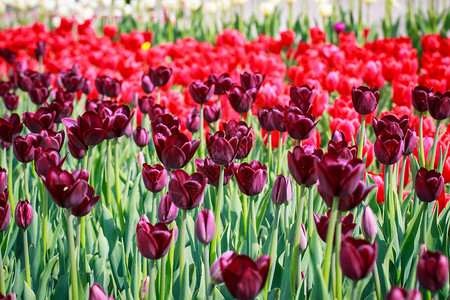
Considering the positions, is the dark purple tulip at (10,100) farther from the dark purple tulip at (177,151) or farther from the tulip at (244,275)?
the tulip at (244,275)

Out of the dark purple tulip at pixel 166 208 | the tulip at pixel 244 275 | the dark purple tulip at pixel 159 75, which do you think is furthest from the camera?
the dark purple tulip at pixel 159 75

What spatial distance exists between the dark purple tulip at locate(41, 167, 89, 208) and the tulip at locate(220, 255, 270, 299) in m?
0.33

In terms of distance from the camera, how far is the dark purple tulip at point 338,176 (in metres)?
0.91

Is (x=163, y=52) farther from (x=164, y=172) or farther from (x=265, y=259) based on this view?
(x=265, y=259)

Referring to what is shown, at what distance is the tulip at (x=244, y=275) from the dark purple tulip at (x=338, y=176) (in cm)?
16

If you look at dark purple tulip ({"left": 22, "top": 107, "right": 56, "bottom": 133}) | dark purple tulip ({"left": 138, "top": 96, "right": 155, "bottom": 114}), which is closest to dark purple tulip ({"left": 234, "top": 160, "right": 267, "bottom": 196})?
dark purple tulip ({"left": 22, "top": 107, "right": 56, "bottom": 133})

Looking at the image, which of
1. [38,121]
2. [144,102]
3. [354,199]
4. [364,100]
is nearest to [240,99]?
[364,100]

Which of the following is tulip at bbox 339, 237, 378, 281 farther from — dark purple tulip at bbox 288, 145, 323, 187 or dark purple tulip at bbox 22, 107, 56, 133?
dark purple tulip at bbox 22, 107, 56, 133

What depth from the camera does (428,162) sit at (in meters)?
2.06

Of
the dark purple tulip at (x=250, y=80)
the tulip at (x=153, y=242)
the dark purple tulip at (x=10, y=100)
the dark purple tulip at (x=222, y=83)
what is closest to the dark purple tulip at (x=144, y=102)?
the dark purple tulip at (x=222, y=83)

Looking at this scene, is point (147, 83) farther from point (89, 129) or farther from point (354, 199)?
point (354, 199)

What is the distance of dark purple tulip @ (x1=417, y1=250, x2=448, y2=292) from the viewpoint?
871mm

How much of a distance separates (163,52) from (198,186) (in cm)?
347

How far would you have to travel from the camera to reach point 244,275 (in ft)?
2.75
